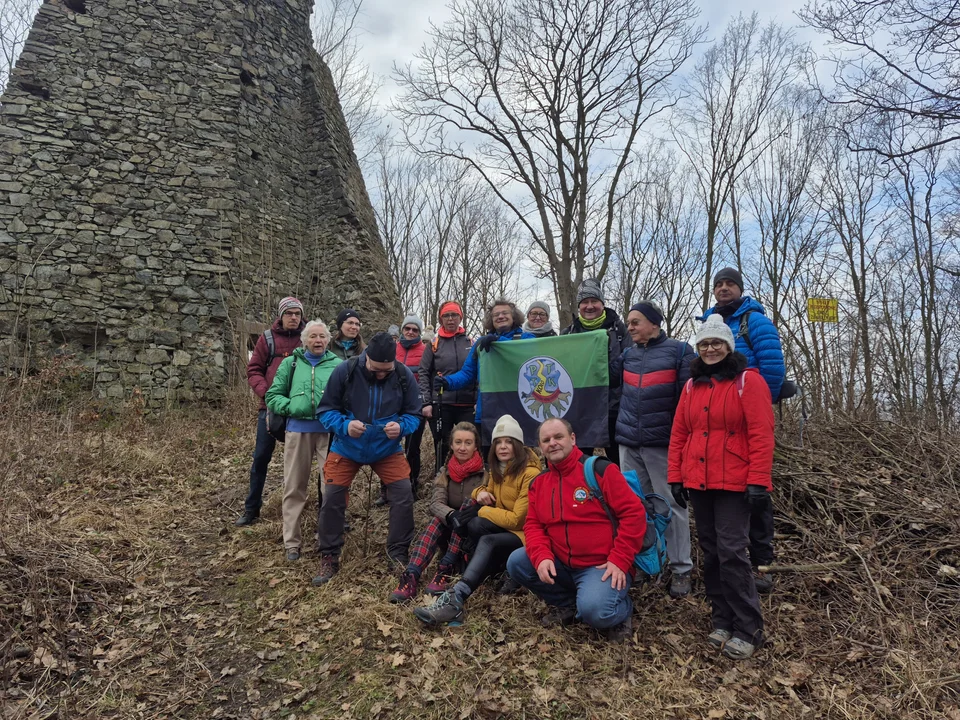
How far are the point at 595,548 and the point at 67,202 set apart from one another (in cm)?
1073

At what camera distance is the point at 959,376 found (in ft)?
26.3

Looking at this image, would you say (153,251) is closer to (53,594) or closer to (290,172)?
(290,172)

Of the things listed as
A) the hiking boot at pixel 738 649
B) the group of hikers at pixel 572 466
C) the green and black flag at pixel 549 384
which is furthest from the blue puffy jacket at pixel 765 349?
the hiking boot at pixel 738 649

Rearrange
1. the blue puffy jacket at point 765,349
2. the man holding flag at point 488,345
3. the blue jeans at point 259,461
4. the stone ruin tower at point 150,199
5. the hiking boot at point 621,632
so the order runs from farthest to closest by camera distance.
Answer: the stone ruin tower at point 150,199, the man holding flag at point 488,345, the blue jeans at point 259,461, the blue puffy jacket at point 765,349, the hiking boot at point 621,632

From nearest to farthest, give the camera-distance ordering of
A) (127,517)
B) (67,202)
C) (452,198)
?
1. (127,517)
2. (67,202)
3. (452,198)

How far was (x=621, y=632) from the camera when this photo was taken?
3.67 metres

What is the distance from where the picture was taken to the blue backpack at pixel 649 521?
146 inches

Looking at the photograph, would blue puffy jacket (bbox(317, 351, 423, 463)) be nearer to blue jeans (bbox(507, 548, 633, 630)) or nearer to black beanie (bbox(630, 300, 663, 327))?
blue jeans (bbox(507, 548, 633, 630))

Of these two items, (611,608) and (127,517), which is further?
(127,517)

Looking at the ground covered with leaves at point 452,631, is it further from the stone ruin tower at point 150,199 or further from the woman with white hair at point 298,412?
the stone ruin tower at point 150,199

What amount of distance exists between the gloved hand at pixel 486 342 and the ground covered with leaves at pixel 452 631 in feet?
6.28

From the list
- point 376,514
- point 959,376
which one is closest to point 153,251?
point 376,514

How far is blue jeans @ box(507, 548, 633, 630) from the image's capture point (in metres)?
3.54

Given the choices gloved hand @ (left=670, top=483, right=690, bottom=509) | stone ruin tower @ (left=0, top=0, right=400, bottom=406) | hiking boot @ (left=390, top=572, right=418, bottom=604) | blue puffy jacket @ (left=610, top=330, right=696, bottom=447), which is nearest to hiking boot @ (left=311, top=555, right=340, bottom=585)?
hiking boot @ (left=390, top=572, right=418, bottom=604)
